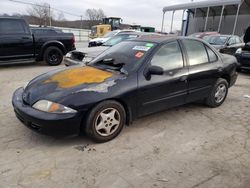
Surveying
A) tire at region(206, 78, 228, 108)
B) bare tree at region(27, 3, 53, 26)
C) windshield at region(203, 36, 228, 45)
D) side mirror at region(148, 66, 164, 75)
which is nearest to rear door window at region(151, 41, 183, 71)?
side mirror at region(148, 66, 164, 75)

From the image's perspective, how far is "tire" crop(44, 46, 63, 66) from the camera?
31.9ft

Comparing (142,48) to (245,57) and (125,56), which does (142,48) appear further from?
(245,57)

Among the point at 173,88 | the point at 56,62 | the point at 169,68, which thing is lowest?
the point at 56,62

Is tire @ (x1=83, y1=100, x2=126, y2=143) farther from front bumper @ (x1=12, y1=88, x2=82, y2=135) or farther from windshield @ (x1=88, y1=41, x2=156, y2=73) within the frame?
windshield @ (x1=88, y1=41, x2=156, y2=73)

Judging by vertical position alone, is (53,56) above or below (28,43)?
below

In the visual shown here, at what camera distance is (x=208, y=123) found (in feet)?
13.9

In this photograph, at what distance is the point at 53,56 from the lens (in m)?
9.97

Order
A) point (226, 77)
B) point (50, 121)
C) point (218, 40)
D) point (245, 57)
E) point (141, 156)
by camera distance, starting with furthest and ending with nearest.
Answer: point (218, 40)
point (245, 57)
point (226, 77)
point (141, 156)
point (50, 121)

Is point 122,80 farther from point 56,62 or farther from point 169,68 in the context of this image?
point 56,62

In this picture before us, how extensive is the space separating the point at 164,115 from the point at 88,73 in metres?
1.65

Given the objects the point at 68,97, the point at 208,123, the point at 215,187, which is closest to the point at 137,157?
the point at 215,187

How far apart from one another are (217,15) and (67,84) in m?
28.8

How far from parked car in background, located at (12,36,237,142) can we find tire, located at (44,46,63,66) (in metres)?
6.02

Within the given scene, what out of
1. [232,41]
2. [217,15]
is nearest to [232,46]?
[232,41]
